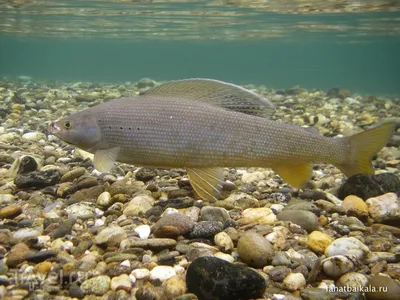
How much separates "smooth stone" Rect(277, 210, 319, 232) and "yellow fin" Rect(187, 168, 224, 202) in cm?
82

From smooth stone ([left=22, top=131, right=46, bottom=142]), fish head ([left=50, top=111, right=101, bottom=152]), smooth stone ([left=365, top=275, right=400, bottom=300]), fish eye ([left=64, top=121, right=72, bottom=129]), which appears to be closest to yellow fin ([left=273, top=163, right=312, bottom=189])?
smooth stone ([left=365, top=275, right=400, bottom=300])

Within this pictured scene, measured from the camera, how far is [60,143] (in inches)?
277

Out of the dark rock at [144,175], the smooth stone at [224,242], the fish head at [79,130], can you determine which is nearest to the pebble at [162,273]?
the smooth stone at [224,242]

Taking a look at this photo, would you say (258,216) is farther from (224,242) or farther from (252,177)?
(252,177)

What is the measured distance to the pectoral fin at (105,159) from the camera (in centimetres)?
375

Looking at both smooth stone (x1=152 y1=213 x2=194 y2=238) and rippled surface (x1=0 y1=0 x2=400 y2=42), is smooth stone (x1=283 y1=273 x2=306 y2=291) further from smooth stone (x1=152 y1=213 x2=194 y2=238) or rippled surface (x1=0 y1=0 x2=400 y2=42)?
rippled surface (x1=0 y1=0 x2=400 y2=42)

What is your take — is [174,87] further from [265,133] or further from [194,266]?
[194,266]

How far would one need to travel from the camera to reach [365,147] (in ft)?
13.4

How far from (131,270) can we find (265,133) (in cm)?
218

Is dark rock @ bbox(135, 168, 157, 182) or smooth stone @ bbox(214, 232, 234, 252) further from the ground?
smooth stone @ bbox(214, 232, 234, 252)

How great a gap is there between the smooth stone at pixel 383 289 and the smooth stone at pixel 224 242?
1187 millimetres

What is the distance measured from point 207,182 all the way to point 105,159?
4.03 feet

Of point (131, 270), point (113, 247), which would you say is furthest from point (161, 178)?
point (131, 270)

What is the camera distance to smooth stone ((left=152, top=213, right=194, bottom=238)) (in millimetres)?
3275
